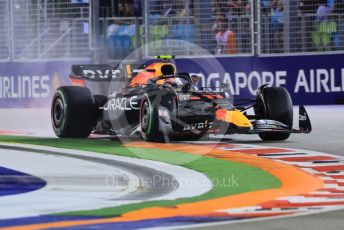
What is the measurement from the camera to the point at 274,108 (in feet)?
47.3

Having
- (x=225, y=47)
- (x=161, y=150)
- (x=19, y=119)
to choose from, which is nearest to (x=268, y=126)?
(x=161, y=150)

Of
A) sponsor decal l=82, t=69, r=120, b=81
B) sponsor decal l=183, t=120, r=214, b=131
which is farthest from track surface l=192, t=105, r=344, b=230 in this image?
sponsor decal l=82, t=69, r=120, b=81

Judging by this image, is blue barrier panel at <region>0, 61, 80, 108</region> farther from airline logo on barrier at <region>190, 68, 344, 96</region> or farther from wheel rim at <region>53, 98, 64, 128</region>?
wheel rim at <region>53, 98, 64, 128</region>

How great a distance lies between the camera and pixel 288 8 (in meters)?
22.2

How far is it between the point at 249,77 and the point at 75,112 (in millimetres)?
8523

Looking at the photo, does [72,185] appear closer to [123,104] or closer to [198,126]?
[198,126]

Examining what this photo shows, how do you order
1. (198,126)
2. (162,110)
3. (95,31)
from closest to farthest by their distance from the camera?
1. (162,110)
2. (198,126)
3. (95,31)

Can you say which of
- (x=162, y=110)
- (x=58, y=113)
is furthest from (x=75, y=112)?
(x=162, y=110)

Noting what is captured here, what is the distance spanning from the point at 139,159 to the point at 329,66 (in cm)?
1131

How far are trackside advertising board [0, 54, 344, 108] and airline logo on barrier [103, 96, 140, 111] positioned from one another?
6.78 meters

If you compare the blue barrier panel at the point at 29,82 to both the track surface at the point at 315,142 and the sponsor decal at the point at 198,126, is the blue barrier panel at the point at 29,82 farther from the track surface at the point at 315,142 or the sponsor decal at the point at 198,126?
the sponsor decal at the point at 198,126

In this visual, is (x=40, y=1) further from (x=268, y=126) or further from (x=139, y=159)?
(x=139, y=159)

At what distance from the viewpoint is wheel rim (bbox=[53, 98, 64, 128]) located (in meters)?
15.0

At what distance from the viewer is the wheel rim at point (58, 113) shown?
→ 49.2ft
